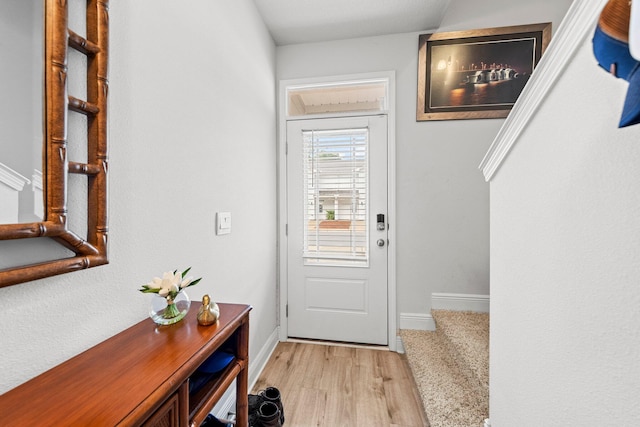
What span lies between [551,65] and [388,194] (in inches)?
66.8

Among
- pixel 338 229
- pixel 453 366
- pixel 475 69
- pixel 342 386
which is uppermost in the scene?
pixel 475 69

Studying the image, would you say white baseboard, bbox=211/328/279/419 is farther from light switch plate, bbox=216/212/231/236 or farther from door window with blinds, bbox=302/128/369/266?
light switch plate, bbox=216/212/231/236

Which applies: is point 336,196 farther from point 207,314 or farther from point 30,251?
point 30,251

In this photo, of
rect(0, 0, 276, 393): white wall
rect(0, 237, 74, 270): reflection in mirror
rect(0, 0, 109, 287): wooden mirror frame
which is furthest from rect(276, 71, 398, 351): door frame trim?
rect(0, 237, 74, 270): reflection in mirror

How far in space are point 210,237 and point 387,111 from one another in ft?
5.96

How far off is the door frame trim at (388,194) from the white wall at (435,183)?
0.18 ft

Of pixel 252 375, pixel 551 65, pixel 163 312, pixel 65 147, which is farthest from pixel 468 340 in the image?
pixel 65 147

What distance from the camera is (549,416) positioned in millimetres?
862

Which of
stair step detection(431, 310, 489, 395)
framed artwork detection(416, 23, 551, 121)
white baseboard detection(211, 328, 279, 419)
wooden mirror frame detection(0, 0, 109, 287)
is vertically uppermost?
framed artwork detection(416, 23, 551, 121)

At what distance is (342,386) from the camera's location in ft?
6.49

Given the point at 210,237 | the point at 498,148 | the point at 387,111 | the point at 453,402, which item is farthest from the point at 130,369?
the point at 387,111

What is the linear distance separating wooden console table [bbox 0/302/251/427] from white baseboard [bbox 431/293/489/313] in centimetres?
193

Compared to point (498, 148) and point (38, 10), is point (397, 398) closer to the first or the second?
point (498, 148)

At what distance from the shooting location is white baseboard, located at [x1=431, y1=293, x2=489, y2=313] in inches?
94.6
